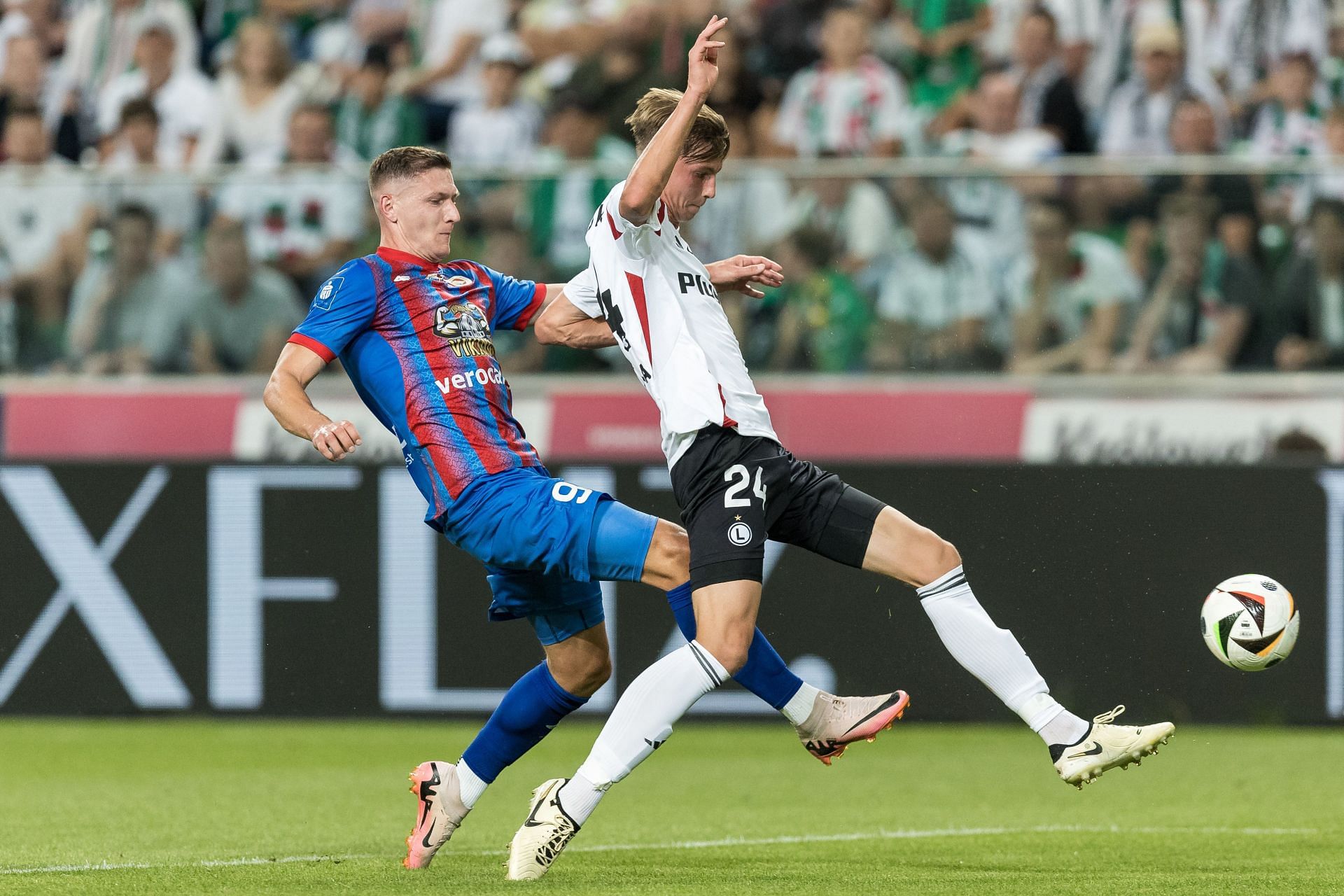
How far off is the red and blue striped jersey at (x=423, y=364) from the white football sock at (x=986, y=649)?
1263 millimetres

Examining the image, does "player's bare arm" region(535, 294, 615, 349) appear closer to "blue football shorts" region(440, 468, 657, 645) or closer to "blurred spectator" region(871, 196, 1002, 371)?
"blue football shorts" region(440, 468, 657, 645)

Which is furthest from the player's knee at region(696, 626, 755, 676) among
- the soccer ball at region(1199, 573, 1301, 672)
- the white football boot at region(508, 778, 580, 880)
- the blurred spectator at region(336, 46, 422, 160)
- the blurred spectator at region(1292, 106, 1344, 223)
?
the blurred spectator at region(336, 46, 422, 160)

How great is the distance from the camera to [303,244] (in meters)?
10.4

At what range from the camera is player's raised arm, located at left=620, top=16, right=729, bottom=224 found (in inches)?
197

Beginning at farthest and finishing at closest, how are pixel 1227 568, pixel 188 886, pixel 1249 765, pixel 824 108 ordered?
1. pixel 824 108
2. pixel 1227 568
3. pixel 1249 765
4. pixel 188 886

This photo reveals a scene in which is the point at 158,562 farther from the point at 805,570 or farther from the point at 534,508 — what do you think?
the point at 534,508

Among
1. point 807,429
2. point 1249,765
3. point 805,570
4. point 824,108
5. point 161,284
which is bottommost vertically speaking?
point 1249,765

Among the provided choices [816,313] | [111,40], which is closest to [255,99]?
[111,40]

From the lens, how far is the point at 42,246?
34.6ft

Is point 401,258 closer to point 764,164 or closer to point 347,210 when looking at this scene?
point 764,164

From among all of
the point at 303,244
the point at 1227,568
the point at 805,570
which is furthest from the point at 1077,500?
the point at 303,244

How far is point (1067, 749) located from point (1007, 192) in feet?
16.6

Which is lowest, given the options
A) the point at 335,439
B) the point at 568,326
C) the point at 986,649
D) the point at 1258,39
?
the point at 986,649

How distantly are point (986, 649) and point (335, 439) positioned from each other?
1901 mm
